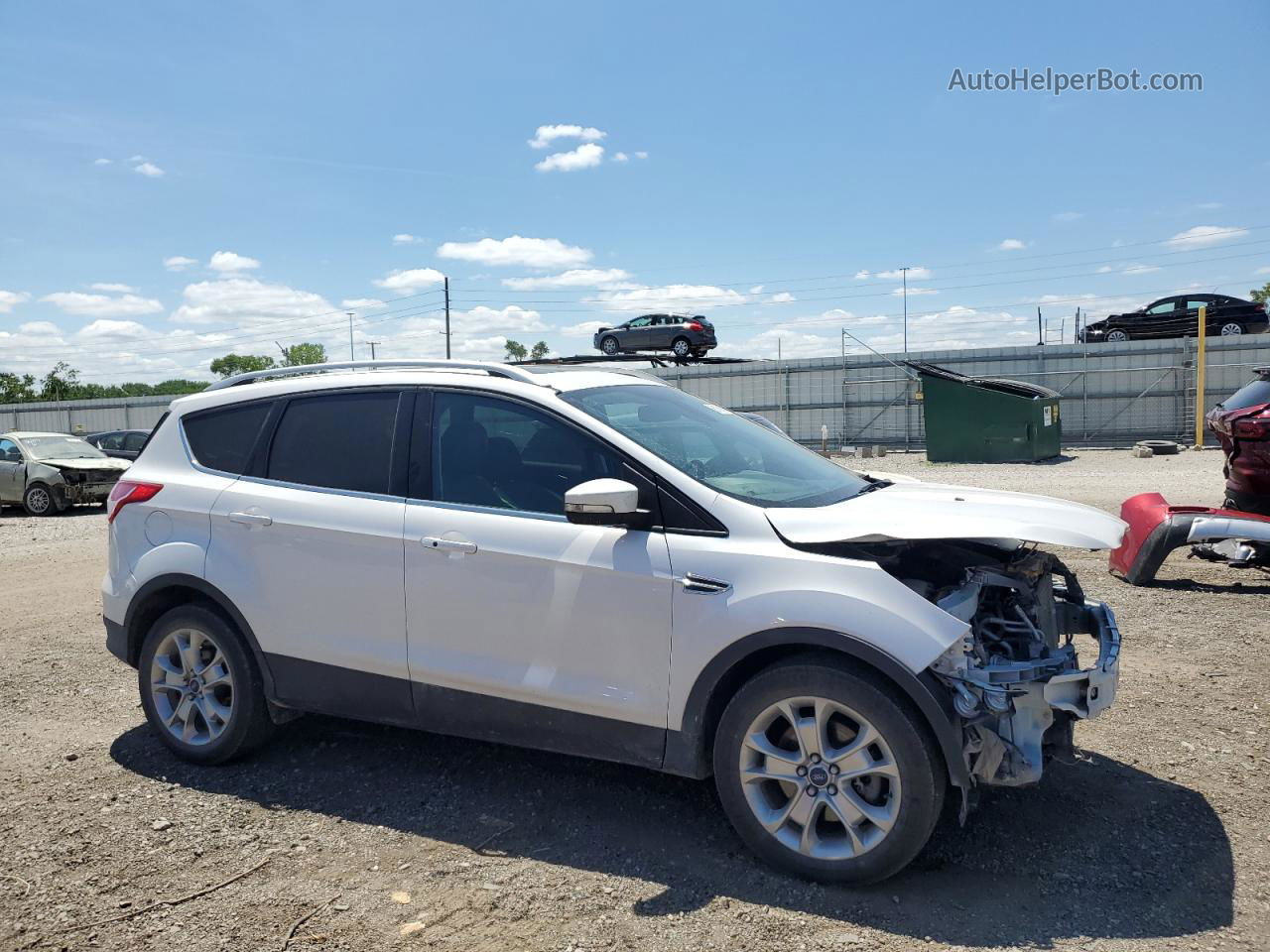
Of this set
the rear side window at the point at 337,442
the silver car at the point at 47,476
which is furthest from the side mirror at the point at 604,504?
the silver car at the point at 47,476

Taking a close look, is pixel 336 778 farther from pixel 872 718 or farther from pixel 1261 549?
pixel 1261 549

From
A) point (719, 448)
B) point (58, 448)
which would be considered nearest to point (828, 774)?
point (719, 448)

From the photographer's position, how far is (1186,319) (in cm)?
2880

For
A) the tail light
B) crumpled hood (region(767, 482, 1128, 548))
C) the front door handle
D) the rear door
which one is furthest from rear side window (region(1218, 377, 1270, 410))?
the tail light

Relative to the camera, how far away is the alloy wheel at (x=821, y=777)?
3234mm

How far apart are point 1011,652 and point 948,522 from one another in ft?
1.91

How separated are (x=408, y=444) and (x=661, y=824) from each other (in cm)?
187

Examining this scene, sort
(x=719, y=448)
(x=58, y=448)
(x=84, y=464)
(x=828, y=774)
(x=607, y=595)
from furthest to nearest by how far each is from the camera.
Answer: (x=58, y=448) < (x=84, y=464) < (x=719, y=448) < (x=607, y=595) < (x=828, y=774)

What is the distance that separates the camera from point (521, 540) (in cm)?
376

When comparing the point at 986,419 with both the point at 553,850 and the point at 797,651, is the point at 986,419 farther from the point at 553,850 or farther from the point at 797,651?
the point at 553,850

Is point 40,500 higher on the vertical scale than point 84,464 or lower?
lower

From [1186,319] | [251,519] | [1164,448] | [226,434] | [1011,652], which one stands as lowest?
[1164,448]

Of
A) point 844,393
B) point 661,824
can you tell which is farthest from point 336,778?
point 844,393

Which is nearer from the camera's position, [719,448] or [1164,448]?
[719,448]
